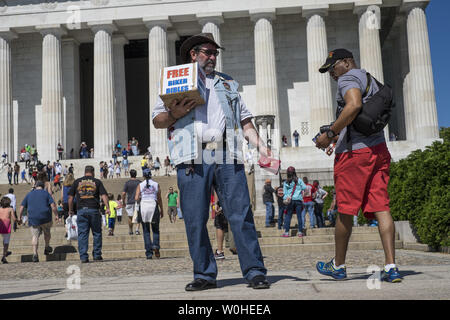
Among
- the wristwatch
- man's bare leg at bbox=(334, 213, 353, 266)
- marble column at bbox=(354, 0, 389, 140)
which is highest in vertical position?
marble column at bbox=(354, 0, 389, 140)

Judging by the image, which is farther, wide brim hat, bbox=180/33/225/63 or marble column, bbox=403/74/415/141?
marble column, bbox=403/74/415/141

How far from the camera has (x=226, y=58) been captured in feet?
141

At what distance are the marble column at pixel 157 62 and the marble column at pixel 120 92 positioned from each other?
375cm

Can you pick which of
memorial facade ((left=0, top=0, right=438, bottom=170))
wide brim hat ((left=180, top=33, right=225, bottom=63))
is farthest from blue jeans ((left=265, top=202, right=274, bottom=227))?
memorial facade ((left=0, top=0, right=438, bottom=170))

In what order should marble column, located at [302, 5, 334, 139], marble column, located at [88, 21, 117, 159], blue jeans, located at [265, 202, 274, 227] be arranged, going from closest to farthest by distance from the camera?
blue jeans, located at [265, 202, 274, 227]
marble column, located at [302, 5, 334, 139]
marble column, located at [88, 21, 117, 159]

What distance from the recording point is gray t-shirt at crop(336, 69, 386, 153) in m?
5.18

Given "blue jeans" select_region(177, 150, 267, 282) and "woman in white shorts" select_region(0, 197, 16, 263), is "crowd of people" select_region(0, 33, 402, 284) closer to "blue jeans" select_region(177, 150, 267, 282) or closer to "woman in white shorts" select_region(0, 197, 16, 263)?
"blue jeans" select_region(177, 150, 267, 282)

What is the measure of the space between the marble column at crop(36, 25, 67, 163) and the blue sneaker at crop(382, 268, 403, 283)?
37.4m

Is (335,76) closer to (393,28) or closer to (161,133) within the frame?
(161,133)

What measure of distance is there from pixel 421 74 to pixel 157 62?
60.7ft

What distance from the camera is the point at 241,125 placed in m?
5.38

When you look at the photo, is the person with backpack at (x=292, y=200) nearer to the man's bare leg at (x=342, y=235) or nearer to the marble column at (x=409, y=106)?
the man's bare leg at (x=342, y=235)

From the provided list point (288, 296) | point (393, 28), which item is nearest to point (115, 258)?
point (288, 296)

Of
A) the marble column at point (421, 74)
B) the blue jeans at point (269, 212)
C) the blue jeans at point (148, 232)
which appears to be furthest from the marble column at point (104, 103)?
the blue jeans at point (148, 232)
